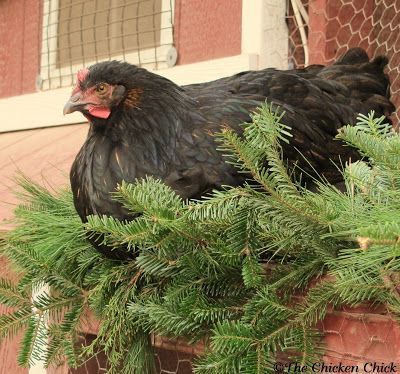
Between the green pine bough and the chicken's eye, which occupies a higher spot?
the chicken's eye

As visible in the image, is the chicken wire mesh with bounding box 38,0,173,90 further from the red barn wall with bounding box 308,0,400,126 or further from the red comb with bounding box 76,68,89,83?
the red comb with bounding box 76,68,89,83

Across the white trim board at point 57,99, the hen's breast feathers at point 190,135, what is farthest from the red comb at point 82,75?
the white trim board at point 57,99

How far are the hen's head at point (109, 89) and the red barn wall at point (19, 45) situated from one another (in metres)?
1.77

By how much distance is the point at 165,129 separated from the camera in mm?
1467

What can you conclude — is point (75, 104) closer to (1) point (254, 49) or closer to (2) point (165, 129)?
(2) point (165, 129)

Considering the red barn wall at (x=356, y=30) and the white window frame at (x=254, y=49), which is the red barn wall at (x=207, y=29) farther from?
the red barn wall at (x=356, y=30)

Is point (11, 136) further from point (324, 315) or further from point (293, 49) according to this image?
point (324, 315)

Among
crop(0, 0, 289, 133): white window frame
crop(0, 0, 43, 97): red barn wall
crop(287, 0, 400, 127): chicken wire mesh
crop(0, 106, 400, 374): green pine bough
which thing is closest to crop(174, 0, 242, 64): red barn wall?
crop(0, 0, 289, 133): white window frame

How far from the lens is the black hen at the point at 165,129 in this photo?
139cm

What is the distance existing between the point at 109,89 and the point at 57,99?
1.52 m

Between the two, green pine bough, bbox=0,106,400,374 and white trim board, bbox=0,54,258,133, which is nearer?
green pine bough, bbox=0,106,400,374

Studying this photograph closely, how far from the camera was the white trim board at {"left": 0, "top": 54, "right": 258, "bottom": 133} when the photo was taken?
235 cm

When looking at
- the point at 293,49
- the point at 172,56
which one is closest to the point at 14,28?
the point at 172,56

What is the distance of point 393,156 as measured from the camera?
96 cm
